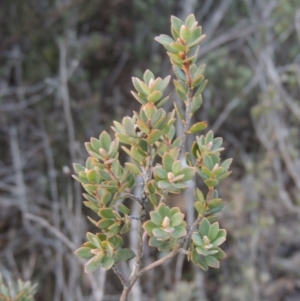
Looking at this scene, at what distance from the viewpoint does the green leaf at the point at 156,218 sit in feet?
1.75

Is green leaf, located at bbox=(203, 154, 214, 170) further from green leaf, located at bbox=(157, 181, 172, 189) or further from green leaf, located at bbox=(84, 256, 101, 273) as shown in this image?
green leaf, located at bbox=(84, 256, 101, 273)

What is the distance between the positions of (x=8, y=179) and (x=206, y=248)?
2.09 m

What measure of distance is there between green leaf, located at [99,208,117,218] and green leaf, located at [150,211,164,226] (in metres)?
A: 0.06

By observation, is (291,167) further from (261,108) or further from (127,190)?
(127,190)

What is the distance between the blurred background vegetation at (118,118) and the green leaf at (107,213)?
1508mm

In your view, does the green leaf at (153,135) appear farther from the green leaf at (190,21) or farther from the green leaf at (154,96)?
the green leaf at (190,21)

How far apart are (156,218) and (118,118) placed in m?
1.92

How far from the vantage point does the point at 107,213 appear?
1.85 ft

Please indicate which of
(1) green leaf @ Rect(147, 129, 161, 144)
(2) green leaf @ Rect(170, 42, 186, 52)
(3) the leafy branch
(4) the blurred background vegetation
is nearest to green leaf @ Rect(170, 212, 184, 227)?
(3) the leafy branch

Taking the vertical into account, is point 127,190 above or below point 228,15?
below

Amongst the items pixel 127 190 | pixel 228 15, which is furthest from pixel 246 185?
pixel 127 190

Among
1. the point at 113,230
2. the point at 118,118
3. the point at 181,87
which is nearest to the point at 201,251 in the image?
the point at 113,230

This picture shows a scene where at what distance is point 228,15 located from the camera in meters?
2.98

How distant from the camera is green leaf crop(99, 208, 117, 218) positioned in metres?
0.56
